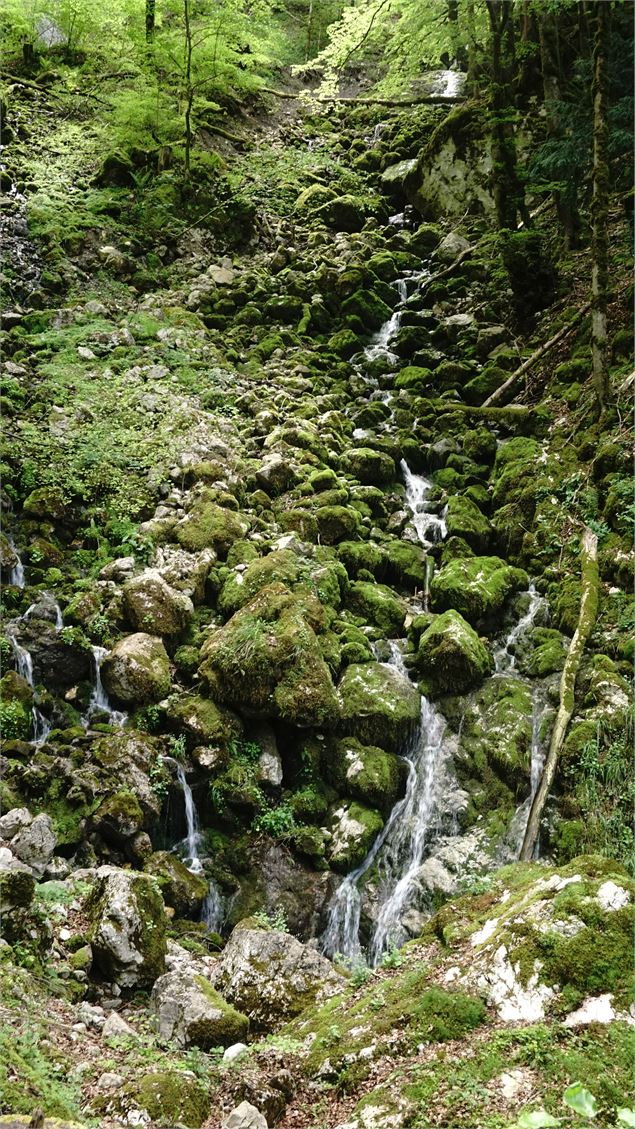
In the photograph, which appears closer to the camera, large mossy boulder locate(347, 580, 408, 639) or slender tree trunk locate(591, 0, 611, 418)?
large mossy boulder locate(347, 580, 408, 639)

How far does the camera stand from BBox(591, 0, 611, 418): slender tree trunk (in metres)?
8.98

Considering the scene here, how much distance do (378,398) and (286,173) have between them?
8.87m

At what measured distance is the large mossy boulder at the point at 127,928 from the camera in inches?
188

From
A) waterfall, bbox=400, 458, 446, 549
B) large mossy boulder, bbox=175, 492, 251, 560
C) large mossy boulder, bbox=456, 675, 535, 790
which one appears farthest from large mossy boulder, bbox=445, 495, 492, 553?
large mossy boulder, bbox=175, 492, 251, 560

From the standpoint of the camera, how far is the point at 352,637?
8289 millimetres

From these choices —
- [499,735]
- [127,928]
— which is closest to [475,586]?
[499,735]

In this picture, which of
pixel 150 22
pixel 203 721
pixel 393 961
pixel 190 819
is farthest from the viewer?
pixel 150 22

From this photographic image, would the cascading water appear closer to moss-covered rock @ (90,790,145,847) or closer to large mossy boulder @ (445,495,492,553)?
moss-covered rock @ (90,790,145,847)

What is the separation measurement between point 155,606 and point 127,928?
12.3 ft

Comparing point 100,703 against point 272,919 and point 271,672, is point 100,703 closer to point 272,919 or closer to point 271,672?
point 271,672

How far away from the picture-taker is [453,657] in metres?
7.91

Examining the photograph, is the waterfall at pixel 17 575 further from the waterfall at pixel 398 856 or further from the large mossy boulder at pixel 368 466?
the large mossy boulder at pixel 368 466

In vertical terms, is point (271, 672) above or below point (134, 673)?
above

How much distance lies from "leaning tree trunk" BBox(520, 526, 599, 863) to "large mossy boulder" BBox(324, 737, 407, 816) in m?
1.44
